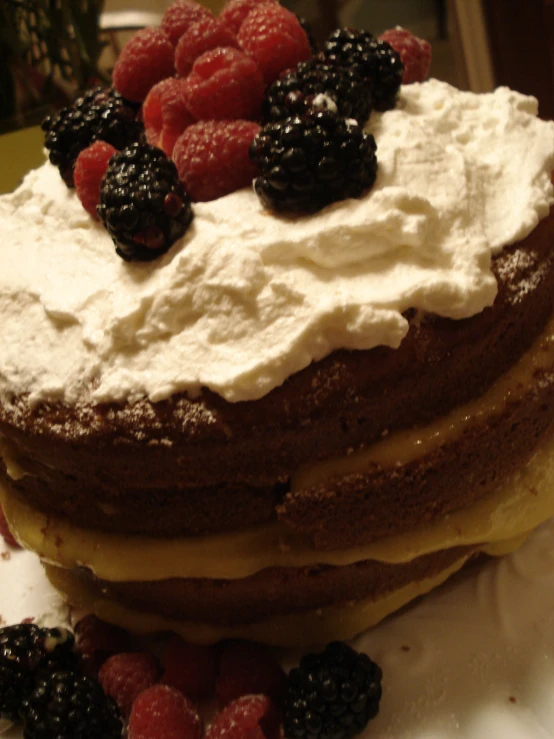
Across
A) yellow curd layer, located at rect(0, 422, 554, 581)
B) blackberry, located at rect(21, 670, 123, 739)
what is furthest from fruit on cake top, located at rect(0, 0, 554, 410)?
blackberry, located at rect(21, 670, 123, 739)

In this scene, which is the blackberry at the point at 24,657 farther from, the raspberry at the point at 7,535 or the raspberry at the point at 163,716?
the raspberry at the point at 7,535

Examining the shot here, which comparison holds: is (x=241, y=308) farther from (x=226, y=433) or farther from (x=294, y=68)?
(x=294, y=68)

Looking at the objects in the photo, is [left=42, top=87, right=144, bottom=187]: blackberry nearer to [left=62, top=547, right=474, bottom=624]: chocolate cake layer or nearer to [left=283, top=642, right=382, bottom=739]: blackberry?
[left=62, top=547, right=474, bottom=624]: chocolate cake layer

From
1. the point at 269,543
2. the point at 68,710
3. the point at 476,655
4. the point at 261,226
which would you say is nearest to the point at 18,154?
the point at 261,226

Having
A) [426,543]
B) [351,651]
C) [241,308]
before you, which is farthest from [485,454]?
[241,308]

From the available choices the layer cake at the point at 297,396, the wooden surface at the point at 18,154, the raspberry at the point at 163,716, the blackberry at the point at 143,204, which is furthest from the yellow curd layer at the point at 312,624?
the wooden surface at the point at 18,154
